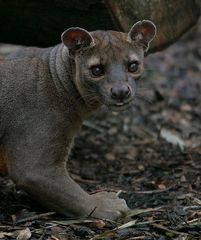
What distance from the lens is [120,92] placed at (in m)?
5.00

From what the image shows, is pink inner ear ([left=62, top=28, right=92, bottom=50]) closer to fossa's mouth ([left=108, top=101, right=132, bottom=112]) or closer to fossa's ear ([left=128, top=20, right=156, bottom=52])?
fossa's ear ([left=128, top=20, right=156, bottom=52])

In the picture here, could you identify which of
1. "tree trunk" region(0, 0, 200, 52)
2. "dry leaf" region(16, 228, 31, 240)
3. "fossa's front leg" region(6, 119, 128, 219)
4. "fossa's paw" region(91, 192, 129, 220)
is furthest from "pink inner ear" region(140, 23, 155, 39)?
"dry leaf" region(16, 228, 31, 240)

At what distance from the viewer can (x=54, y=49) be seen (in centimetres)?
578

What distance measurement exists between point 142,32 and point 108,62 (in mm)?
520

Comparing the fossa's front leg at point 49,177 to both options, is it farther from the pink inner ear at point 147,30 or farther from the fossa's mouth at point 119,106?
the pink inner ear at point 147,30

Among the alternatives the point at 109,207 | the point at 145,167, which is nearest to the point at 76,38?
the point at 109,207

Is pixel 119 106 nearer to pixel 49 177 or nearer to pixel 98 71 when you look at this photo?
pixel 98 71

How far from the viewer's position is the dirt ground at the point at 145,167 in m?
4.99

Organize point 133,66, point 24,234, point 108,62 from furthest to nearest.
→ 1. point 133,66
2. point 108,62
3. point 24,234

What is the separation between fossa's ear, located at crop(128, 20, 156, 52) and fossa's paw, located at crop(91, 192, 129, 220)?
4.28 feet

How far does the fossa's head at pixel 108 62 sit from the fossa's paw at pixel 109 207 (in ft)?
2.57

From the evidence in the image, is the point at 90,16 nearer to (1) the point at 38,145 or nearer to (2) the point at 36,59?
(2) the point at 36,59

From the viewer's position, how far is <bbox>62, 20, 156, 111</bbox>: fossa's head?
507 centimetres

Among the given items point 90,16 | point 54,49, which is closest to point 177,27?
point 90,16
